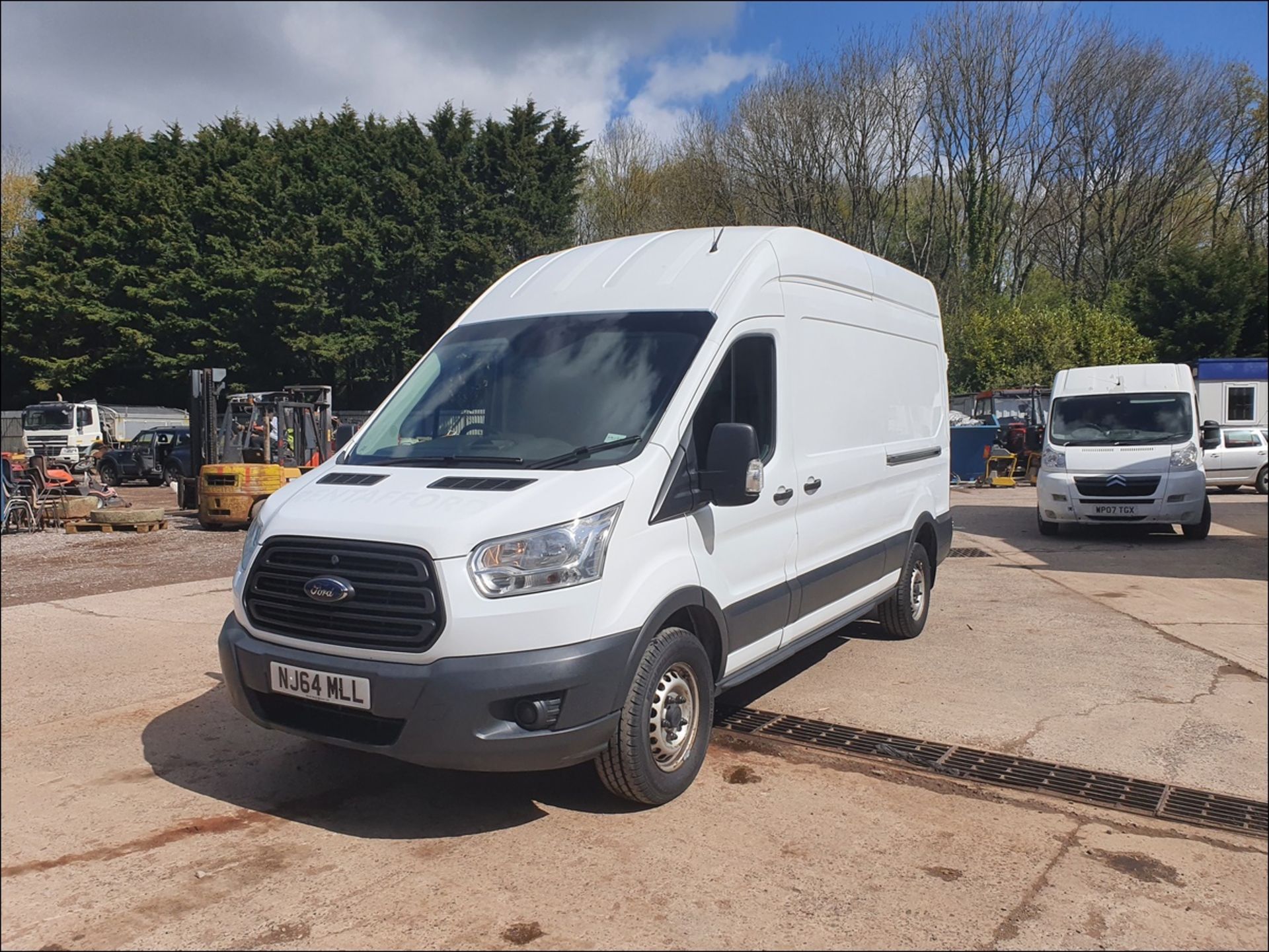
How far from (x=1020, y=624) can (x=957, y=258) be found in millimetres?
31711

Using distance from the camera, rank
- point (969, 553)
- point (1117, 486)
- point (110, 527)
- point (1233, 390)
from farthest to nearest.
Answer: point (110, 527) < point (1233, 390) < point (1117, 486) < point (969, 553)

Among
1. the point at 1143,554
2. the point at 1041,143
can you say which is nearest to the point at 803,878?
the point at 1041,143

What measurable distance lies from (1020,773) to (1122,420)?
10221mm

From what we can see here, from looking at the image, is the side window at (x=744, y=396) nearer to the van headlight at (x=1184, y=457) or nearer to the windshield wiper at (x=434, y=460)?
the windshield wiper at (x=434, y=460)

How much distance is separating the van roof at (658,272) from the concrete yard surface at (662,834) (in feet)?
7.70

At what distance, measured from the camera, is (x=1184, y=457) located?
12797mm

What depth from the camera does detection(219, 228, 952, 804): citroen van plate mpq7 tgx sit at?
12.6ft

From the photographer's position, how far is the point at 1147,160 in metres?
4.81

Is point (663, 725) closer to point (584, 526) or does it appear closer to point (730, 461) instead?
point (584, 526)

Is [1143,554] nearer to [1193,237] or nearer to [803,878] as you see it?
[1193,237]

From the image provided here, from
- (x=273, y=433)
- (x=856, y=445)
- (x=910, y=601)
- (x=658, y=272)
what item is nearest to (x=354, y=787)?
(x=658, y=272)

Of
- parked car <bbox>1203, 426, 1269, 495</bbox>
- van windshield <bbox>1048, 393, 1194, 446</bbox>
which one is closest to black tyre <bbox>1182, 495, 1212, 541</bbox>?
van windshield <bbox>1048, 393, 1194, 446</bbox>

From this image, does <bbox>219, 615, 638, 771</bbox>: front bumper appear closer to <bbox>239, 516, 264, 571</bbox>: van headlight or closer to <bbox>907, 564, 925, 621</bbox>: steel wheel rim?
<bbox>239, 516, 264, 571</bbox>: van headlight

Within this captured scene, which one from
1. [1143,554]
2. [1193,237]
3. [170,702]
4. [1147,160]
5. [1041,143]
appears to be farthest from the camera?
[1143,554]
